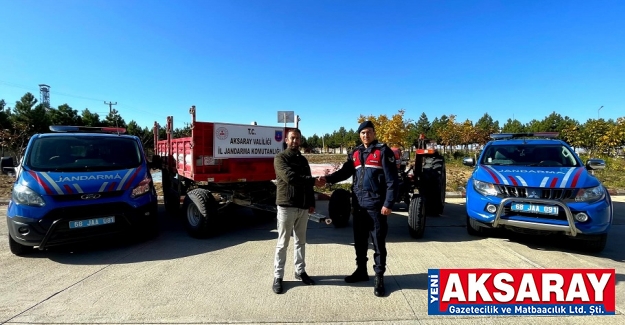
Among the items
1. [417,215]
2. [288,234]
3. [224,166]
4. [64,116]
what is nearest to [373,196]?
[288,234]

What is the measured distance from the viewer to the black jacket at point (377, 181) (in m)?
3.08

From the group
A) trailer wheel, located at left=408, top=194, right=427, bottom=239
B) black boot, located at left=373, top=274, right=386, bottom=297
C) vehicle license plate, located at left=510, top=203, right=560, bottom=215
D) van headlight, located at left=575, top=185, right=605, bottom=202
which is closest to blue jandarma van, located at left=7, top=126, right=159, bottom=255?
black boot, located at left=373, top=274, right=386, bottom=297

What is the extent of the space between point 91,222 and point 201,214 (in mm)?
1413

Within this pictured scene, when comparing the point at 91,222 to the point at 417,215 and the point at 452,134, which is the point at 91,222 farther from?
the point at 452,134

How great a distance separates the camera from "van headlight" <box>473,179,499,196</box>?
14.1 ft

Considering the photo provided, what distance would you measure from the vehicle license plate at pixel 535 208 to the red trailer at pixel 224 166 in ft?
11.6

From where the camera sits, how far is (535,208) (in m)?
3.93

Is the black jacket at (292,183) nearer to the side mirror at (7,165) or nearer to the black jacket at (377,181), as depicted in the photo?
the black jacket at (377,181)

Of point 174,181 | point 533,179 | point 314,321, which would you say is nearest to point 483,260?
point 533,179

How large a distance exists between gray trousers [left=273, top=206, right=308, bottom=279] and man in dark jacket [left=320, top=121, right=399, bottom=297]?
528 mm

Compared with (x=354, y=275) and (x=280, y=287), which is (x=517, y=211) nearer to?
(x=354, y=275)

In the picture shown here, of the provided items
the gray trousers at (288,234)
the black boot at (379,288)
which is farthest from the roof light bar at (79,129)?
the black boot at (379,288)

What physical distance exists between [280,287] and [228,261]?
1151 mm

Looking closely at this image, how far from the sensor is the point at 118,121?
106 ft
